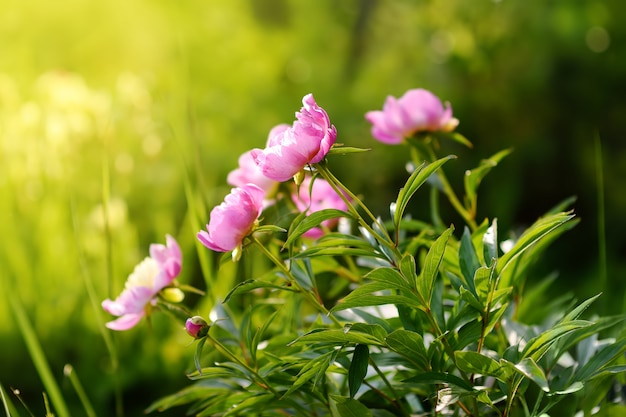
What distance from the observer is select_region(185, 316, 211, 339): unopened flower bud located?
28.3 inches

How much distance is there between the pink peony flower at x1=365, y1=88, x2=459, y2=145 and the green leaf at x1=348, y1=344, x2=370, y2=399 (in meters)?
0.31

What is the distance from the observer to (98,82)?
3504mm

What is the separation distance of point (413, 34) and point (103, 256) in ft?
6.09

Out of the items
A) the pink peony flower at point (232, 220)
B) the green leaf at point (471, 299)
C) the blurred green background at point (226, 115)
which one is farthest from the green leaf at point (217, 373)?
the blurred green background at point (226, 115)

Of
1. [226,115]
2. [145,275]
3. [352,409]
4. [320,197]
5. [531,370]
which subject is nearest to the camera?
[531,370]

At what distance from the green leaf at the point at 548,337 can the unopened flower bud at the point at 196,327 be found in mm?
285

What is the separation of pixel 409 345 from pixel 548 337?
0.12m

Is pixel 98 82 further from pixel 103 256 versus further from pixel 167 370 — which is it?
pixel 167 370

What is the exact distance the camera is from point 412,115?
3.08 ft

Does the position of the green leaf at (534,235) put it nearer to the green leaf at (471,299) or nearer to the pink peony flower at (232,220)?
the green leaf at (471,299)

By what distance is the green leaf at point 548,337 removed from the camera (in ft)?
2.17

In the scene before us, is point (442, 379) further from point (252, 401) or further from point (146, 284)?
point (146, 284)

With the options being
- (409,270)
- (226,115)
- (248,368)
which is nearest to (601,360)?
(409,270)

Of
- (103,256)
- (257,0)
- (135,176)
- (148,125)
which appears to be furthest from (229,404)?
(257,0)
